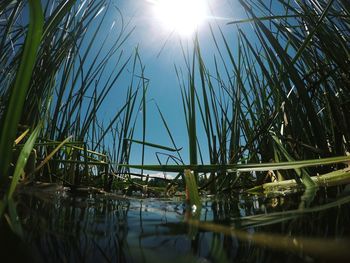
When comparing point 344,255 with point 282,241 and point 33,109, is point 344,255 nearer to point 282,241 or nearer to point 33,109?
point 282,241

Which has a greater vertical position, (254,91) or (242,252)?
(254,91)

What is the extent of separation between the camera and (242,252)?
24cm

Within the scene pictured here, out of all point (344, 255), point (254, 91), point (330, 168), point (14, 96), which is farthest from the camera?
point (254, 91)

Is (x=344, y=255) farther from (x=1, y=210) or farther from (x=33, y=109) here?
(x=33, y=109)

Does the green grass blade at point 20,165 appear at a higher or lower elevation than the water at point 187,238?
higher

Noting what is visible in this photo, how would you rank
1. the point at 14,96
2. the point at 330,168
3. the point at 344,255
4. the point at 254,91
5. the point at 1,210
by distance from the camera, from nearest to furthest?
the point at 344,255 < the point at 1,210 < the point at 14,96 < the point at 330,168 < the point at 254,91

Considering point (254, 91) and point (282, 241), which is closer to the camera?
point (282, 241)

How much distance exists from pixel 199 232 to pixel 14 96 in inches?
14.6

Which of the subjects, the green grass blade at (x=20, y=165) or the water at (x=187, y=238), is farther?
the green grass blade at (x=20, y=165)

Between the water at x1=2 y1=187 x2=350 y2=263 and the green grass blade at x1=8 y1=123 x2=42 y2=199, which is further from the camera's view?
the green grass blade at x1=8 y1=123 x2=42 y2=199

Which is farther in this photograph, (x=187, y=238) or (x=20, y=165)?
(x=20, y=165)

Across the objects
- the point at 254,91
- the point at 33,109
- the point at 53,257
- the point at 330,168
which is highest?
the point at 254,91

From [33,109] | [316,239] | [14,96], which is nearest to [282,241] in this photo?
[316,239]

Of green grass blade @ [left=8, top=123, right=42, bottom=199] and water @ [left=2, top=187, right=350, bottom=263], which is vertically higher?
green grass blade @ [left=8, top=123, right=42, bottom=199]
